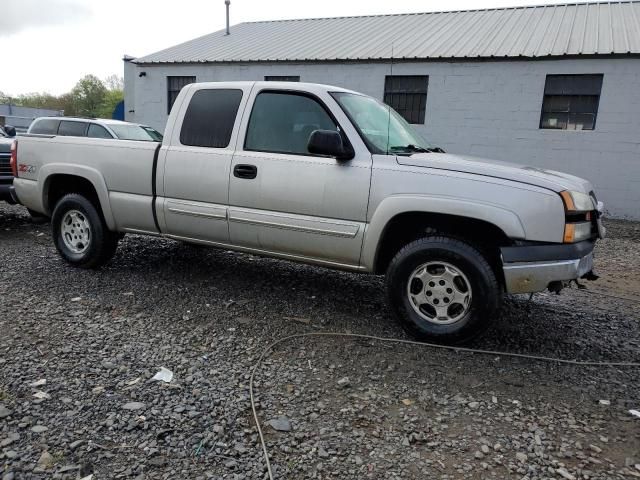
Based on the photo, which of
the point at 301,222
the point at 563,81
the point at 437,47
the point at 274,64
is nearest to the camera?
the point at 301,222

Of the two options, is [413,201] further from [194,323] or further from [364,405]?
[194,323]

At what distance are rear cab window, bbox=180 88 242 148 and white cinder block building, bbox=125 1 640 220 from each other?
8756 mm

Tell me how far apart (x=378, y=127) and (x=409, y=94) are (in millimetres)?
10005

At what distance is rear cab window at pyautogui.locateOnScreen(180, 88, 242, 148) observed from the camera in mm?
4410

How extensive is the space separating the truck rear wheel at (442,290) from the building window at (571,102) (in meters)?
10.1

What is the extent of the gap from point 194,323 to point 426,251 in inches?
78.7

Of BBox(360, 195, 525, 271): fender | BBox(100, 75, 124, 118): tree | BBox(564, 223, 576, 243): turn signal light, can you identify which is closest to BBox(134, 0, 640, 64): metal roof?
BBox(360, 195, 525, 271): fender

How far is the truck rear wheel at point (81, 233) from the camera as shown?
16.7ft

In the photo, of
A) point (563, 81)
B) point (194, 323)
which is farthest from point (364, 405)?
point (563, 81)

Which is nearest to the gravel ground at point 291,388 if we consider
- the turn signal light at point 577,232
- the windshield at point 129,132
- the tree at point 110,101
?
the turn signal light at point 577,232

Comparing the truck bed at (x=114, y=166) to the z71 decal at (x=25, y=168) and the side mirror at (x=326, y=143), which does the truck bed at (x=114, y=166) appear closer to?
the z71 decal at (x=25, y=168)

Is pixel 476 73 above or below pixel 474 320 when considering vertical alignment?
above

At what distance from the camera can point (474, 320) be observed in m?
3.49

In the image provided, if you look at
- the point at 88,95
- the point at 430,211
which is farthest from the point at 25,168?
the point at 88,95
